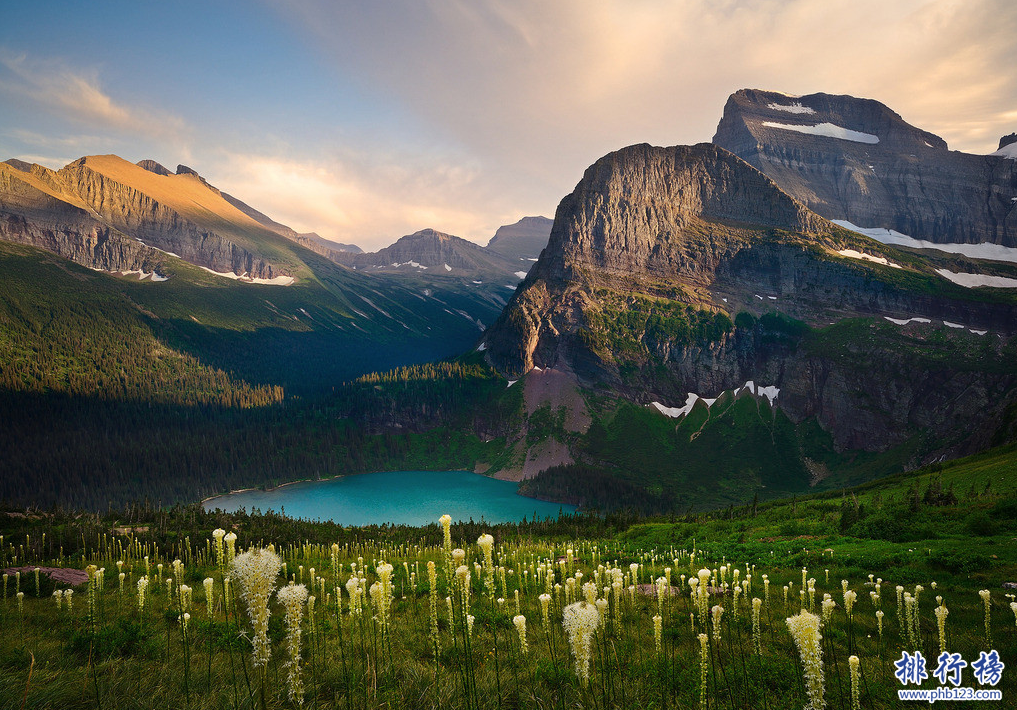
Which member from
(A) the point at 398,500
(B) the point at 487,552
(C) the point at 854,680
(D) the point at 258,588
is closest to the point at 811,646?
(C) the point at 854,680

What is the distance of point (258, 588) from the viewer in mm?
4020

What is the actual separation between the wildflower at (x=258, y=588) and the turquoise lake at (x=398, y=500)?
375 ft

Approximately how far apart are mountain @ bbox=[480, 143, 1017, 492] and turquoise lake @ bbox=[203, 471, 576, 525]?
15.4 metres

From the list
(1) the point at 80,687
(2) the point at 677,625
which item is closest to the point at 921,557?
(2) the point at 677,625

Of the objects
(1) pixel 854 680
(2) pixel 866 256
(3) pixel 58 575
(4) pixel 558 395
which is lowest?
(3) pixel 58 575

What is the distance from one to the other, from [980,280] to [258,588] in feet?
923

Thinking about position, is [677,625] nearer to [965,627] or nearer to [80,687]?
[965,627]

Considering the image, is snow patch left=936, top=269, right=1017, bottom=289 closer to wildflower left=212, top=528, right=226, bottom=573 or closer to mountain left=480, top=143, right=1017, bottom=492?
mountain left=480, top=143, right=1017, bottom=492

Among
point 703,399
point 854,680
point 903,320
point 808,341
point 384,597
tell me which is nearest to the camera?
point 854,680

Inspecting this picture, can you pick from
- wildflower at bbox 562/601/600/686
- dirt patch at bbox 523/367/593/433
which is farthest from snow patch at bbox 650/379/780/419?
wildflower at bbox 562/601/600/686

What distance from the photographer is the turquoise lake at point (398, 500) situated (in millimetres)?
122438

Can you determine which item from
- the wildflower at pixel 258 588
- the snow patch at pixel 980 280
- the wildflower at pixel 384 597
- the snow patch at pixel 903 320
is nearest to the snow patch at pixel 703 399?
the snow patch at pixel 903 320

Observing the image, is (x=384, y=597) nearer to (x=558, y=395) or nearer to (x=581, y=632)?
(x=581, y=632)

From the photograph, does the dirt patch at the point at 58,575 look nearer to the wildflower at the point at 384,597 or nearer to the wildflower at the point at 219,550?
the wildflower at the point at 219,550
